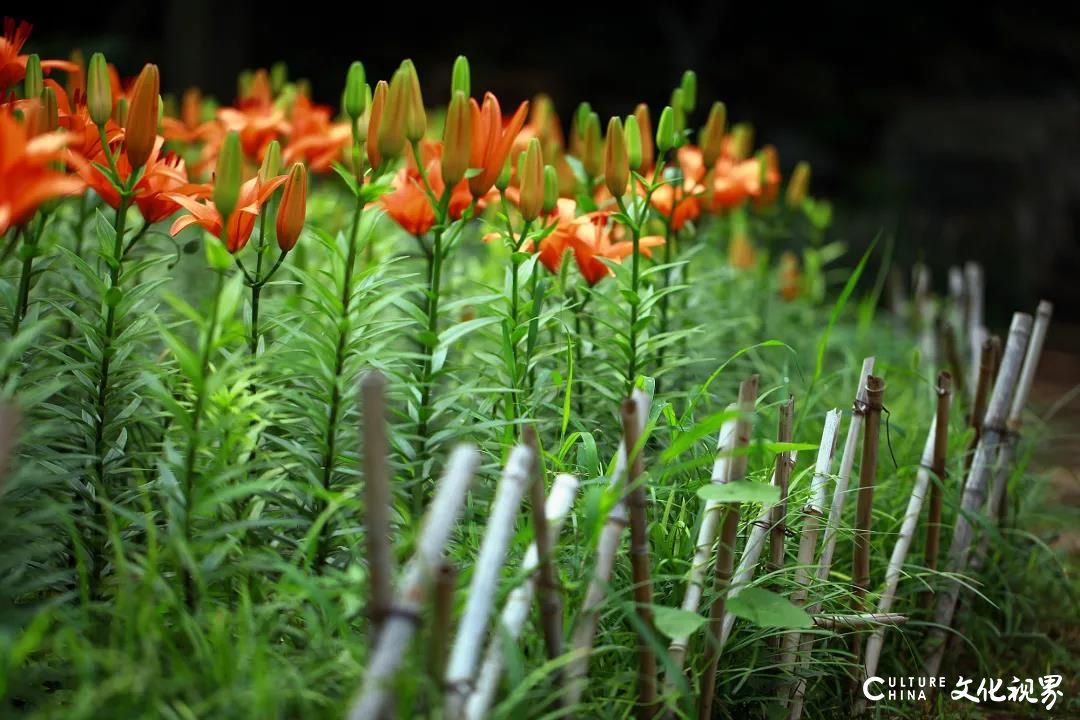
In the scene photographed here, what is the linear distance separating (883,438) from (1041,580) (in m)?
0.43

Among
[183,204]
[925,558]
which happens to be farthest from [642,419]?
[925,558]

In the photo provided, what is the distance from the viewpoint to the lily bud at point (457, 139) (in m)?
1.54

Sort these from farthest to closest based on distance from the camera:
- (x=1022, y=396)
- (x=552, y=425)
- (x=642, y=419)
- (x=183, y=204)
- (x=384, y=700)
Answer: (x=1022, y=396), (x=552, y=425), (x=183, y=204), (x=642, y=419), (x=384, y=700)

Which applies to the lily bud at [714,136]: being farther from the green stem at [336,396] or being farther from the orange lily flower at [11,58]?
the orange lily flower at [11,58]

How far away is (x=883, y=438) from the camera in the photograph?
2416 millimetres

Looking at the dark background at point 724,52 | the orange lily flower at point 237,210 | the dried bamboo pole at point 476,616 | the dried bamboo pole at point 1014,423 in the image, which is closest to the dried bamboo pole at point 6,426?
the dried bamboo pole at point 476,616

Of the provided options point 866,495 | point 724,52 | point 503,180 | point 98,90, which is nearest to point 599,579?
point 866,495

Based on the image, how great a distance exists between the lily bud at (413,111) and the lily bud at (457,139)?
47mm

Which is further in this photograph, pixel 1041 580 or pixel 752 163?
pixel 752 163

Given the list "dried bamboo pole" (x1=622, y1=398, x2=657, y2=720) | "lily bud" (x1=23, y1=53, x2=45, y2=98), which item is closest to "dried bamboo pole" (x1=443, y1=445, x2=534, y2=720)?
"dried bamboo pole" (x1=622, y1=398, x2=657, y2=720)

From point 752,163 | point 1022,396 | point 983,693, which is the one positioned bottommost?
point 983,693

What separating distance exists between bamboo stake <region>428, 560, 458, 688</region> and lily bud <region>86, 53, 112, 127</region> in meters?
0.88

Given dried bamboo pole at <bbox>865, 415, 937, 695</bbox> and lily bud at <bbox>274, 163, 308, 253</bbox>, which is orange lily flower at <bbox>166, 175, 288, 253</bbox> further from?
dried bamboo pole at <bbox>865, 415, 937, 695</bbox>

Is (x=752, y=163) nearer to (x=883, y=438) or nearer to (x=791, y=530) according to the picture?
(x=883, y=438)
